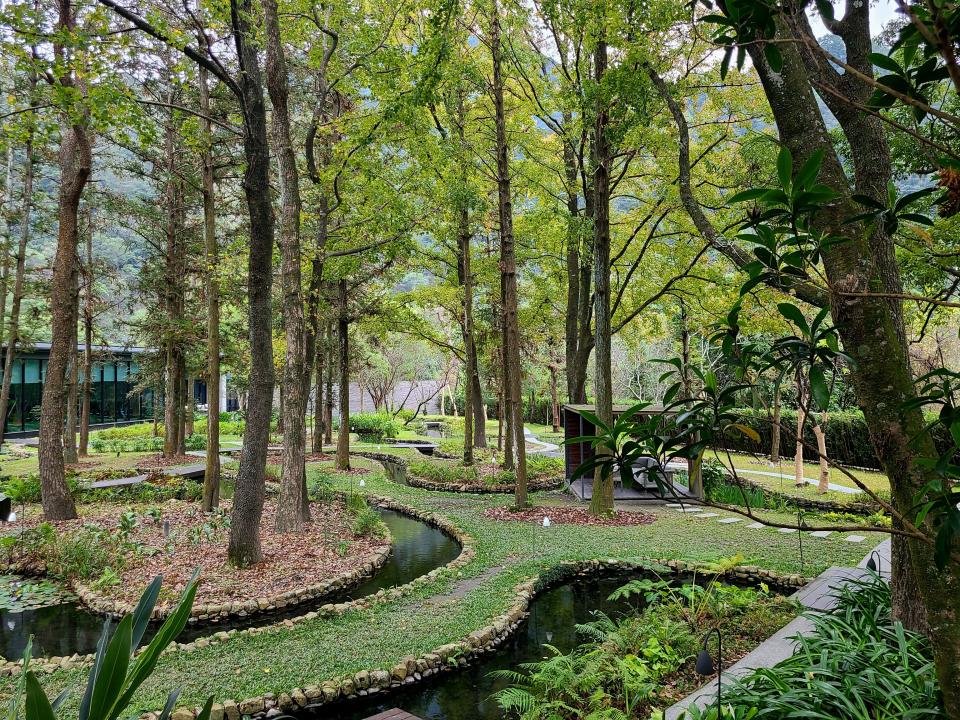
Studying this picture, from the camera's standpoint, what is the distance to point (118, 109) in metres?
6.01

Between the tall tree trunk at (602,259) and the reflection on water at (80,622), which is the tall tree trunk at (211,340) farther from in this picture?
the tall tree trunk at (602,259)

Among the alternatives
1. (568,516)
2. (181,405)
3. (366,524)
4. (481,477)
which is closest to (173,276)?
(181,405)

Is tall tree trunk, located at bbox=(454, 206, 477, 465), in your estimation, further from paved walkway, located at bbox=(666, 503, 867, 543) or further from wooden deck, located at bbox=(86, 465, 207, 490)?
wooden deck, located at bbox=(86, 465, 207, 490)

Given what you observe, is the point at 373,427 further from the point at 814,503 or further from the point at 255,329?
the point at 255,329

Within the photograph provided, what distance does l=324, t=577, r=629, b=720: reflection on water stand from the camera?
387 cm

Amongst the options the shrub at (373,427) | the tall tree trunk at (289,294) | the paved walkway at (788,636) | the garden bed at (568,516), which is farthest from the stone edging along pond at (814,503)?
the shrub at (373,427)

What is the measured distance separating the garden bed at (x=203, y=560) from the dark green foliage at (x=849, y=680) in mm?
4606

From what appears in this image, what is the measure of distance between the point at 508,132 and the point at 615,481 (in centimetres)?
789

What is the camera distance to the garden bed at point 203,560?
5.68m

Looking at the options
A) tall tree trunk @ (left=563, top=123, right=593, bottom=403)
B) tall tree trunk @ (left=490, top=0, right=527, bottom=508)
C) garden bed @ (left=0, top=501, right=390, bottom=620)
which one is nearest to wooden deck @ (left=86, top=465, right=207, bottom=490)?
garden bed @ (left=0, top=501, right=390, bottom=620)

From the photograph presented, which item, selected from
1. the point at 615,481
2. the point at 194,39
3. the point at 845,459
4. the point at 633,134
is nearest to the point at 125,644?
the point at 194,39

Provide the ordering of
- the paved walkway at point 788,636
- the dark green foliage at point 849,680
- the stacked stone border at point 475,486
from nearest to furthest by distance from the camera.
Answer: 1. the dark green foliage at point 849,680
2. the paved walkway at point 788,636
3. the stacked stone border at point 475,486

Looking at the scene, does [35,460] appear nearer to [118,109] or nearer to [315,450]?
[315,450]

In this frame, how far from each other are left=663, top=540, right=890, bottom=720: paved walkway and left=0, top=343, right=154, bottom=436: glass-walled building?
20.2 metres
